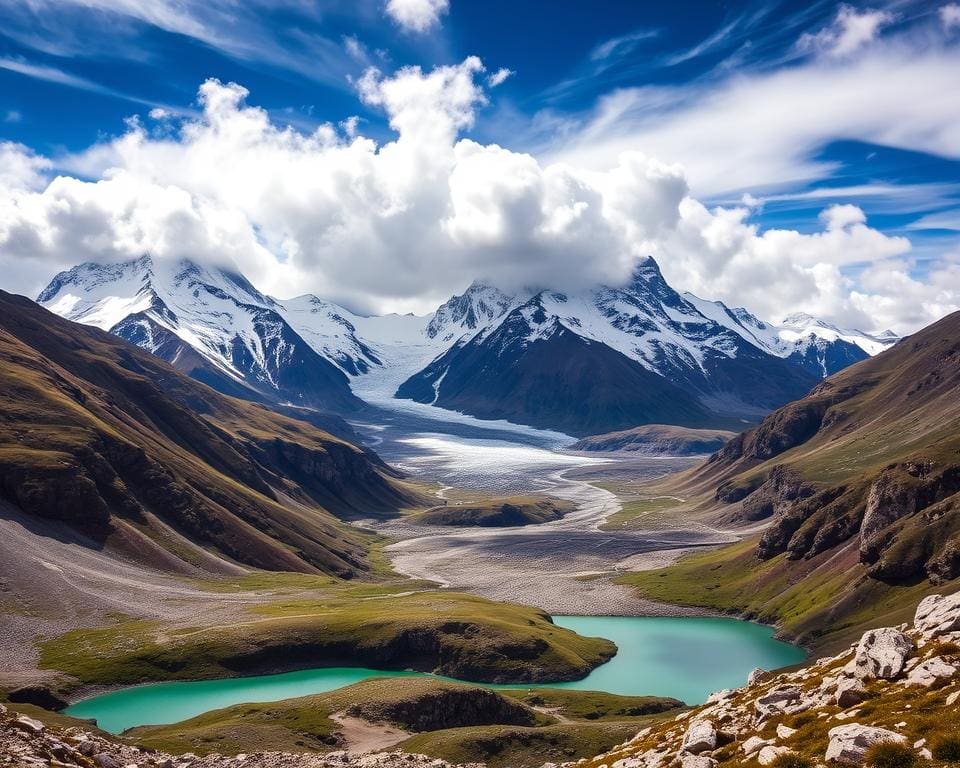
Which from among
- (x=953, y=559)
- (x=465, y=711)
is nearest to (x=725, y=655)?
(x=953, y=559)

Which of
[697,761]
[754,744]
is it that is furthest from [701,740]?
[754,744]

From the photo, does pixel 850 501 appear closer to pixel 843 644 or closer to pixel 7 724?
pixel 843 644

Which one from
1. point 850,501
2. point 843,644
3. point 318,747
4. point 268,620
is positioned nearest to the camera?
point 318,747

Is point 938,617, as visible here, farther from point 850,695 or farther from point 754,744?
point 754,744

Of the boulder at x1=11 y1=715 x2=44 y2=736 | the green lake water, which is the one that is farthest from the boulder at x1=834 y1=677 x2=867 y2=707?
the green lake water

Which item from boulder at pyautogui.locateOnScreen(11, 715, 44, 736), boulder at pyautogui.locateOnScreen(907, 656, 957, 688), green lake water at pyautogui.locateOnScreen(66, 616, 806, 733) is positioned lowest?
green lake water at pyautogui.locateOnScreen(66, 616, 806, 733)

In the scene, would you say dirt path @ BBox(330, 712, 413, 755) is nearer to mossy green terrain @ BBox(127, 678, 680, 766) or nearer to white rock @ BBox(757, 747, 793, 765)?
mossy green terrain @ BBox(127, 678, 680, 766)
